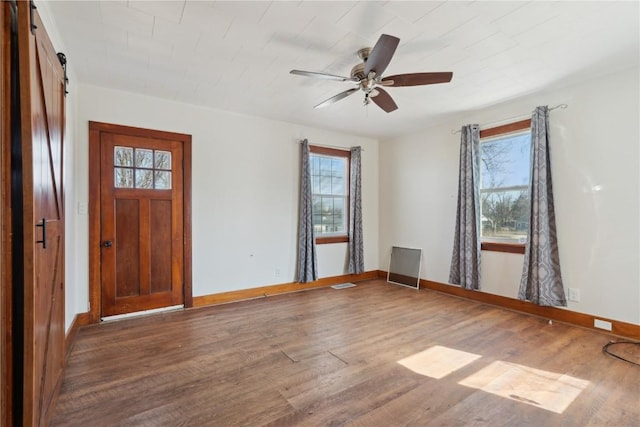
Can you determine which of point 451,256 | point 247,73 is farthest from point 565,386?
point 247,73

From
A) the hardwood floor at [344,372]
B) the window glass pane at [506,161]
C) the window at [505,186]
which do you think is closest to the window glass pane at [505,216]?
the window at [505,186]

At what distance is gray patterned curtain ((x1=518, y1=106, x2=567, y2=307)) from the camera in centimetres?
341

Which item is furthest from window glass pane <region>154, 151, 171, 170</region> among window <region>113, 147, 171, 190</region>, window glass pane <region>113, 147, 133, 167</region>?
window glass pane <region>113, 147, 133, 167</region>

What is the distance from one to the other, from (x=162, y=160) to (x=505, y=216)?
14.9 feet

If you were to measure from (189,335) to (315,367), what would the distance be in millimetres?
1429

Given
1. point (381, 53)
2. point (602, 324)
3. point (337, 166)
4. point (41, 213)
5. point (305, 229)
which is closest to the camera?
point (41, 213)

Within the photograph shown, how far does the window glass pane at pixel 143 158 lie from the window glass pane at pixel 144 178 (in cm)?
6

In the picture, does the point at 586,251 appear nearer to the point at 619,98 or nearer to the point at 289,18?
Answer: the point at 619,98

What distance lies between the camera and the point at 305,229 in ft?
15.4

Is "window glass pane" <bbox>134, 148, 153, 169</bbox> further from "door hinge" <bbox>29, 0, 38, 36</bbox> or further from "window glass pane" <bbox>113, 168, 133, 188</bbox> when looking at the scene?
Answer: "door hinge" <bbox>29, 0, 38, 36</bbox>

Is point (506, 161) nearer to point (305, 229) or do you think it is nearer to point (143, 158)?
point (305, 229)

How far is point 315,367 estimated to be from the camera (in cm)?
242

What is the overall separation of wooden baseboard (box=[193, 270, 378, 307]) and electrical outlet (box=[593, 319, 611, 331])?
3161mm

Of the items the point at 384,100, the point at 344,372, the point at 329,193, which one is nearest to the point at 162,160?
the point at 329,193
